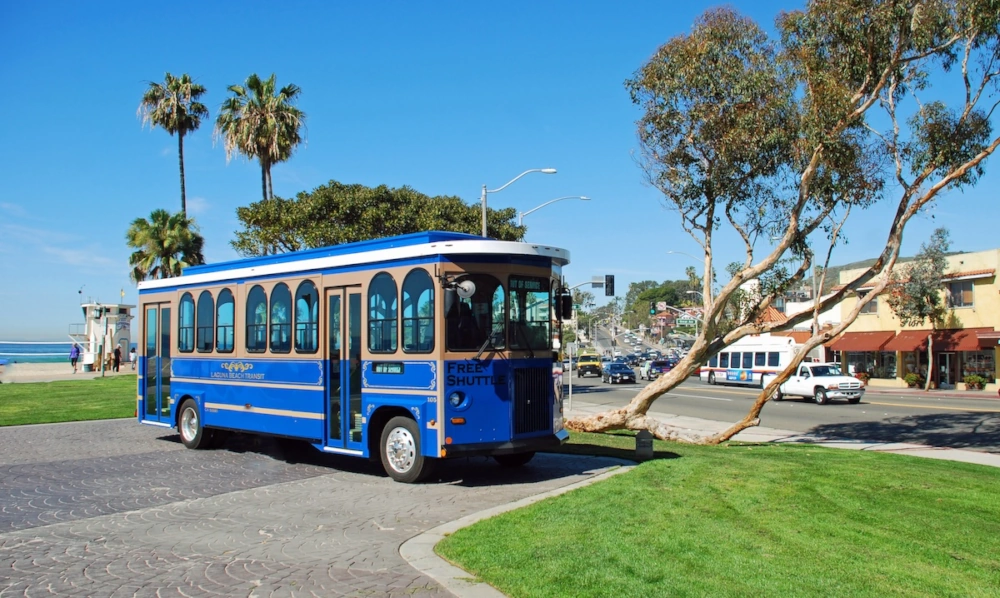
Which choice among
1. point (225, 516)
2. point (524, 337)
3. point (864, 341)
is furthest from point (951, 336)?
point (225, 516)

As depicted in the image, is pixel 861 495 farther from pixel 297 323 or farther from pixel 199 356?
pixel 199 356

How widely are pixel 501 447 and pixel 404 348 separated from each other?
6.07ft

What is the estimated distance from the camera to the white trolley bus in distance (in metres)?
43.5

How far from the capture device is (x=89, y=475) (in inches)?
491

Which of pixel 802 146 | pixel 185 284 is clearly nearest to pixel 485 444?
→ pixel 185 284

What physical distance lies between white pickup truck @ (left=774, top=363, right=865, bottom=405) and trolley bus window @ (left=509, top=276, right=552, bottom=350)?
24.9 m

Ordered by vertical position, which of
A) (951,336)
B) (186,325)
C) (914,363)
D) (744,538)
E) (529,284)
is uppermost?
(529,284)

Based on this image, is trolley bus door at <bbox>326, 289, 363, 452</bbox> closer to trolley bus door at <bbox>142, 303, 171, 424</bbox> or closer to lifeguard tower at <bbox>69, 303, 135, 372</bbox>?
trolley bus door at <bbox>142, 303, 171, 424</bbox>

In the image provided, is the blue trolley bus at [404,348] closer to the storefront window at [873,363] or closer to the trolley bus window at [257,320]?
the trolley bus window at [257,320]

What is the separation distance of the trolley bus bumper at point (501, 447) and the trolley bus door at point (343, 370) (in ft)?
5.75

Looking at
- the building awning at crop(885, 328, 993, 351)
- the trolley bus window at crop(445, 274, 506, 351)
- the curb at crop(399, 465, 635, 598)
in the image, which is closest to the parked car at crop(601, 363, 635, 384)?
the building awning at crop(885, 328, 993, 351)

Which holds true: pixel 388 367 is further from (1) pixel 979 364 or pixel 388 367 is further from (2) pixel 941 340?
(1) pixel 979 364

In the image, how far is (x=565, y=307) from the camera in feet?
39.3

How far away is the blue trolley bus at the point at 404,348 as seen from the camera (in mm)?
10812
